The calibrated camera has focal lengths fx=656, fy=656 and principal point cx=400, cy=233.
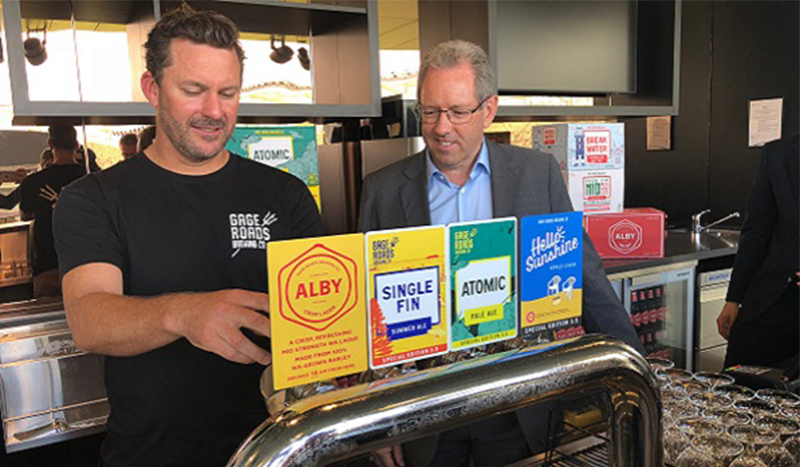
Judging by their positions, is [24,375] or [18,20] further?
[24,375]

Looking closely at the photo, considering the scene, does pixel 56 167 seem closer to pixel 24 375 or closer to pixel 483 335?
pixel 24 375

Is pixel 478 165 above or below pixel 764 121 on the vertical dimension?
below

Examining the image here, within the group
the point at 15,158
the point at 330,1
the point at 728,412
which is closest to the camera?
the point at 728,412

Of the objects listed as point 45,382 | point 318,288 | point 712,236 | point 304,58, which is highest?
point 304,58

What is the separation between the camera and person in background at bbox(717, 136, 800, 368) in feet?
9.09

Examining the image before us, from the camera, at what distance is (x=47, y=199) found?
9.52 feet

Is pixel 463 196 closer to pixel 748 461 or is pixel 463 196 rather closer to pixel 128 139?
pixel 748 461

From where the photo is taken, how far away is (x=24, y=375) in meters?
2.41

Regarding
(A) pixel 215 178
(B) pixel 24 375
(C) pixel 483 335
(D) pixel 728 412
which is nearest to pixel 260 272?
(A) pixel 215 178

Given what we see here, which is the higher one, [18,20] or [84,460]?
[18,20]

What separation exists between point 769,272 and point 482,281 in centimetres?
253

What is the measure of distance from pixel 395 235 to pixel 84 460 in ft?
9.59

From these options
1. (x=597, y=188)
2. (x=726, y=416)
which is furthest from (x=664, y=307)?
(x=726, y=416)

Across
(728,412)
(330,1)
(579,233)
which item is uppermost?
(330,1)
